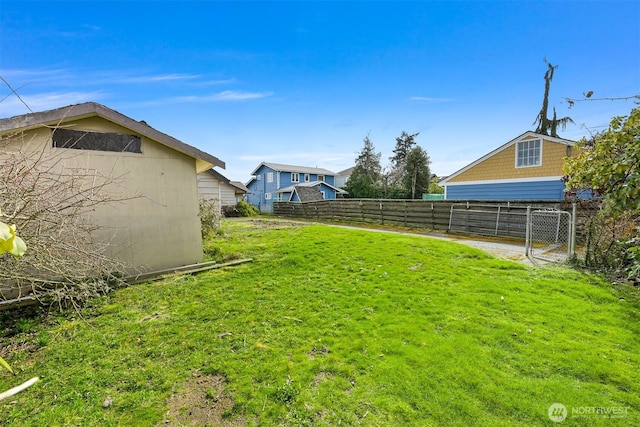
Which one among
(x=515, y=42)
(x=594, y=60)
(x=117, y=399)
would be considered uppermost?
(x=515, y=42)

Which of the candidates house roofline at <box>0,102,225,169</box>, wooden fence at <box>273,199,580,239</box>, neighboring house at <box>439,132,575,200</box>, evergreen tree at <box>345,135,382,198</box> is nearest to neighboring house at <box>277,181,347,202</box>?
evergreen tree at <box>345,135,382,198</box>

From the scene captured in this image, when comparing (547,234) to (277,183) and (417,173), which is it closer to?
(417,173)

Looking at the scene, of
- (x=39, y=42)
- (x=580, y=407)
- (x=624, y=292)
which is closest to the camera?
(x=580, y=407)

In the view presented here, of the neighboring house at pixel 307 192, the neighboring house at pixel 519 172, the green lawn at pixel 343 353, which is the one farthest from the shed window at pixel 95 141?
the neighboring house at pixel 307 192

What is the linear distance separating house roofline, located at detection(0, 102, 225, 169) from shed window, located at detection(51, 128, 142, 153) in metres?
0.23

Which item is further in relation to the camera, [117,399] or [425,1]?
[425,1]

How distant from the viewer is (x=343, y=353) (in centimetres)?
367

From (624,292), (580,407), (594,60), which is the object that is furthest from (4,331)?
(594,60)

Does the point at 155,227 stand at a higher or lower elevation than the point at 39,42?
lower

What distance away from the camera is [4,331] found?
A: 4375 mm

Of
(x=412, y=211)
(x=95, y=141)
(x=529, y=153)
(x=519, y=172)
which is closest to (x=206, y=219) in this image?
(x=95, y=141)

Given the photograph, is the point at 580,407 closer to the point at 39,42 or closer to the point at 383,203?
the point at 39,42

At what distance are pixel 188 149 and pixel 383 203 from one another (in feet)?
39.5

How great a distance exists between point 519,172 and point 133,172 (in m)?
16.9
